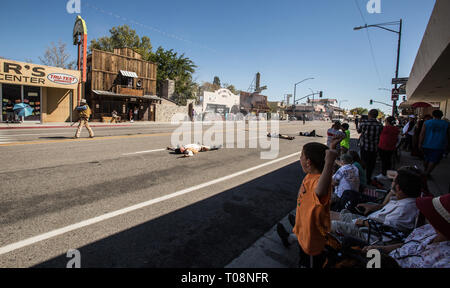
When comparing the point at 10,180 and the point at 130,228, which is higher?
the point at 10,180

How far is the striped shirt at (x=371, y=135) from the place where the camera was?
20.7 ft

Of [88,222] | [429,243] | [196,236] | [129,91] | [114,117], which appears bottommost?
[196,236]

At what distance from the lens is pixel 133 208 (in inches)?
159

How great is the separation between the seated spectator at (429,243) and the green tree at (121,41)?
176 feet

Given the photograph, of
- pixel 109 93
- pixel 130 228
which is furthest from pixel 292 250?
pixel 109 93

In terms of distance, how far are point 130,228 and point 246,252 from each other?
164cm

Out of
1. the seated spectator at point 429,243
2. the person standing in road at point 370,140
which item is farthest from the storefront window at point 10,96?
the seated spectator at point 429,243

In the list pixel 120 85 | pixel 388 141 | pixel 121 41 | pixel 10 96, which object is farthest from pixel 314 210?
pixel 121 41

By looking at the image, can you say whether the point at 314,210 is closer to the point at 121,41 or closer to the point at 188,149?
the point at 188,149

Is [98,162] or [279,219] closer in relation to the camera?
[279,219]

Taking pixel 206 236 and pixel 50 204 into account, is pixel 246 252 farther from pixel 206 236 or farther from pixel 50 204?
pixel 50 204

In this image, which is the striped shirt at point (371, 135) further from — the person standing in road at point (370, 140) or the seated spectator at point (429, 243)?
the seated spectator at point (429, 243)

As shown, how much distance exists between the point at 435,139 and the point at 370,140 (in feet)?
6.12
